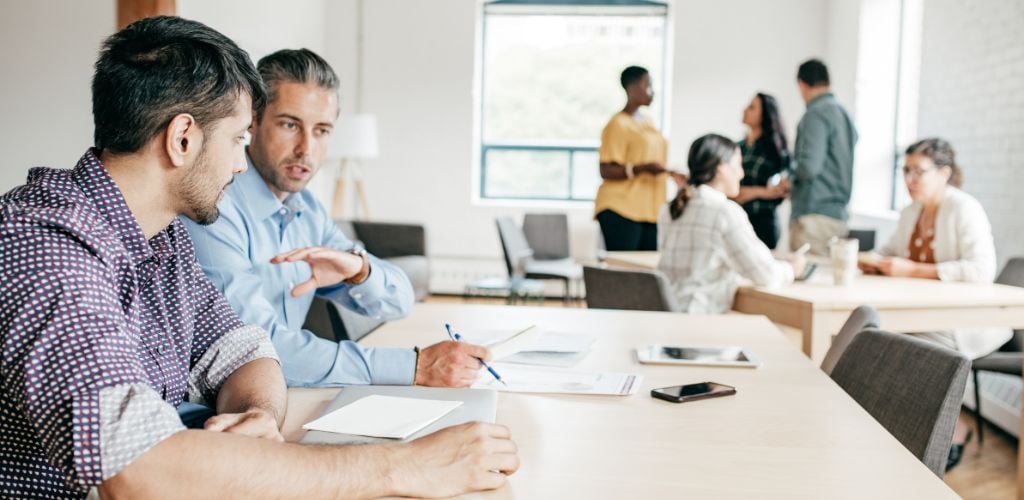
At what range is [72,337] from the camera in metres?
0.96

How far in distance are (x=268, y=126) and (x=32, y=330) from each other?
131 cm

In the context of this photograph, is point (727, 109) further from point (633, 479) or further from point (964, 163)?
point (633, 479)

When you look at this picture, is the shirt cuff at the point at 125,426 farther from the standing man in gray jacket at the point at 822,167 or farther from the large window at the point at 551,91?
the large window at the point at 551,91

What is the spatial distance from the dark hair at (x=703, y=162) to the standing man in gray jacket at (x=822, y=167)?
1.36 m

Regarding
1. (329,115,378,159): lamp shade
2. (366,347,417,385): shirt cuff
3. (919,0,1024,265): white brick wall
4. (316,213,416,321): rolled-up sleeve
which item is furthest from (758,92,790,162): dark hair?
(366,347,417,385): shirt cuff

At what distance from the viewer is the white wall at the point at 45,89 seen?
4488mm

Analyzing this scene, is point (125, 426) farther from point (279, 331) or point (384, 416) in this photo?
point (279, 331)

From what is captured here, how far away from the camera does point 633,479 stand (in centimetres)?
118

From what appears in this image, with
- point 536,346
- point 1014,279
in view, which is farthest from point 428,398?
point 1014,279

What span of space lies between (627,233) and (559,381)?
3.23m

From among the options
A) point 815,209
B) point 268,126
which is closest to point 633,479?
point 268,126

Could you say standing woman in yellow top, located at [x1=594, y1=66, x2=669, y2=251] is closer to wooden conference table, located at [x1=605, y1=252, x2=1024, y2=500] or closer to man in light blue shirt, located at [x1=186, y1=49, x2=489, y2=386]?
wooden conference table, located at [x1=605, y1=252, x2=1024, y2=500]

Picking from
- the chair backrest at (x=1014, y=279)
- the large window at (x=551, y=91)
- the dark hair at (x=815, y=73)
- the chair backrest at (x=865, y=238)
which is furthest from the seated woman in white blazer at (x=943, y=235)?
the large window at (x=551, y=91)

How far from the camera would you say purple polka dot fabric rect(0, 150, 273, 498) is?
3.07ft
